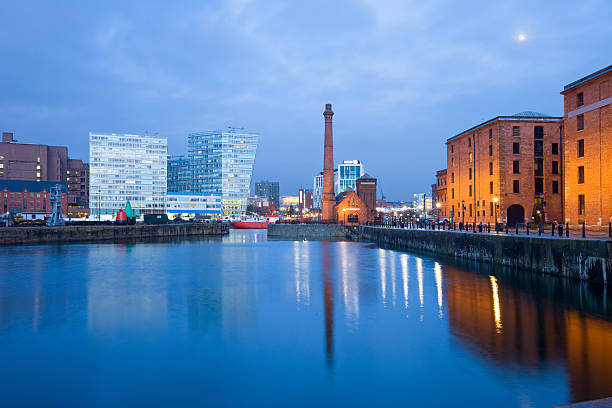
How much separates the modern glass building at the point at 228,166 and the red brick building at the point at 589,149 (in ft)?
499

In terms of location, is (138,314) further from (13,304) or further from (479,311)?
(479,311)

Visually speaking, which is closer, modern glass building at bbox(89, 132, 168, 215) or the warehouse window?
the warehouse window

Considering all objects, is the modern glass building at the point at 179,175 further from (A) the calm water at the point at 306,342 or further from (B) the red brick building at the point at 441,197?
(A) the calm water at the point at 306,342


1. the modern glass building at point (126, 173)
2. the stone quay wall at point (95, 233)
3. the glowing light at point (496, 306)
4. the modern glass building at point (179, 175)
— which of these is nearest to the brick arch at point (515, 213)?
the glowing light at point (496, 306)

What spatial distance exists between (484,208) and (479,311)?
3518 centimetres

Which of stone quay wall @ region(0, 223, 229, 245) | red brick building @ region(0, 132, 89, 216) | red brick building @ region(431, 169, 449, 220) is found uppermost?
red brick building @ region(0, 132, 89, 216)

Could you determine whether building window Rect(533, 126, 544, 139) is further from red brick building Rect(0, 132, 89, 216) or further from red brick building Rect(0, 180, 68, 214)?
Result: red brick building Rect(0, 132, 89, 216)

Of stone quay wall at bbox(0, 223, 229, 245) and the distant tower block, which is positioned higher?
the distant tower block

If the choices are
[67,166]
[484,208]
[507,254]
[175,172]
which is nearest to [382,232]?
[484,208]

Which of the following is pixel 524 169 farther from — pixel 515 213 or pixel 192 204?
pixel 192 204

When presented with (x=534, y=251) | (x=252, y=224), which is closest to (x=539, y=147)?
(x=534, y=251)

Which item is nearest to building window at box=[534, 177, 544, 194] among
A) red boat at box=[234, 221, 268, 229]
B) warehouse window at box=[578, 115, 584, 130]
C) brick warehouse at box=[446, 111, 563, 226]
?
brick warehouse at box=[446, 111, 563, 226]

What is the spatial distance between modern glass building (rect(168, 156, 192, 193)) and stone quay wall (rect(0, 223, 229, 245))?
107 metres

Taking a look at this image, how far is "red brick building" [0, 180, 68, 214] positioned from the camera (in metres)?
115
